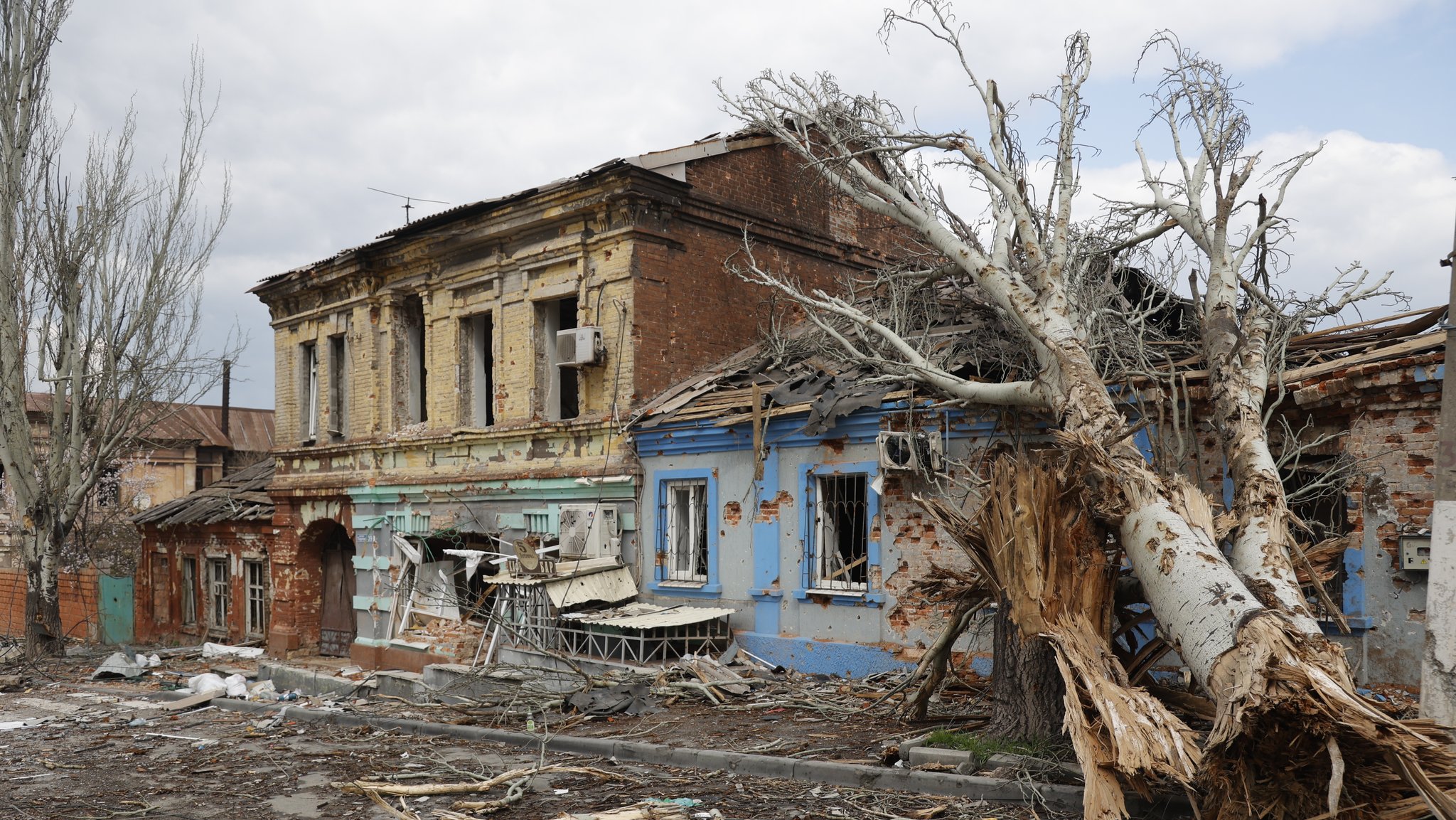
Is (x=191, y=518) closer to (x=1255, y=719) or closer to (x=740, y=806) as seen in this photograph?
(x=740, y=806)

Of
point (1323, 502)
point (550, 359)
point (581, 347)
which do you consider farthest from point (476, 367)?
point (1323, 502)

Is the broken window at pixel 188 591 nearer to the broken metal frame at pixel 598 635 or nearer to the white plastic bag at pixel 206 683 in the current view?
the white plastic bag at pixel 206 683

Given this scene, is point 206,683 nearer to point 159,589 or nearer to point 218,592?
point 218,592

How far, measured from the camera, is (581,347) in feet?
47.7

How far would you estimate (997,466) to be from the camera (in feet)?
26.0

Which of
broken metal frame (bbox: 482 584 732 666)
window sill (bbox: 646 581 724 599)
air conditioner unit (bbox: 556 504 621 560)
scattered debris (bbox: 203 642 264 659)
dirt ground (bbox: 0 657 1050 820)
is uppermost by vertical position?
air conditioner unit (bbox: 556 504 621 560)

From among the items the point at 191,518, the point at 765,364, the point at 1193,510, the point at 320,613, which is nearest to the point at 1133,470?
the point at 1193,510

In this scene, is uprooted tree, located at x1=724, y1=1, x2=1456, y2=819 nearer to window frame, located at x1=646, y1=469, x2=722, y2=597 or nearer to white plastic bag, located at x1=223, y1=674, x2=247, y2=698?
window frame, located at x1=646, y1=469, x2=722, y2=597

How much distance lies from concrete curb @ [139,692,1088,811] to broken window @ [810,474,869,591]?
12.0ft

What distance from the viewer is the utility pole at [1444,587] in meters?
5.94

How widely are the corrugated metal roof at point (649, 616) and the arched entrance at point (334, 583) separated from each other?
840 centimetres

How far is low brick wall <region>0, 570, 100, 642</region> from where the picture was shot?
25000mm

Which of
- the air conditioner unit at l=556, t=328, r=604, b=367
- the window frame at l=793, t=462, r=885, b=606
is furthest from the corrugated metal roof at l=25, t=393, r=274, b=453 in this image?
the window frame at l=793, t=462, r=885, b=606

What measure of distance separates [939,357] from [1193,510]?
4.62 meters
